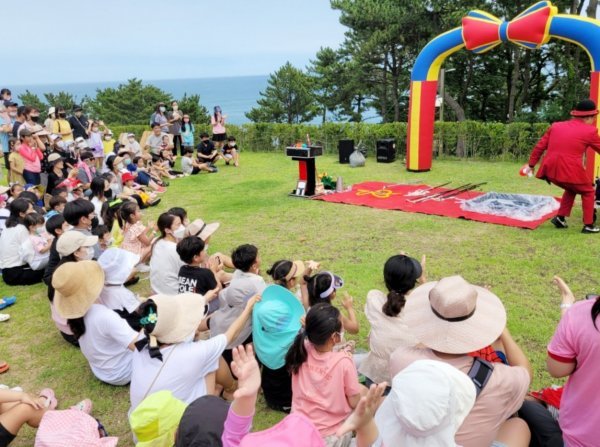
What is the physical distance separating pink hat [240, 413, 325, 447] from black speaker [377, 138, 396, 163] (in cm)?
1170

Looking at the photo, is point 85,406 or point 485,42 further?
point 485,42

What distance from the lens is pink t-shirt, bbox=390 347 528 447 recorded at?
6.39 feet

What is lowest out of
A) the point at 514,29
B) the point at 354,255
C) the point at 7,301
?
the point at 7,301

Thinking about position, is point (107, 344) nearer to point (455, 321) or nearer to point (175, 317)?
point (175, 317)

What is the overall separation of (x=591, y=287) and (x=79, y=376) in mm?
4829

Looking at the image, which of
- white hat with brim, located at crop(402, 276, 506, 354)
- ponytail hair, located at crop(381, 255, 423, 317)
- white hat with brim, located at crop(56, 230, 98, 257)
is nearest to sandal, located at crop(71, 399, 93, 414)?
white hat with brim, located at crop(56, 230, 98, 257)

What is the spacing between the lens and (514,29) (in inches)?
364

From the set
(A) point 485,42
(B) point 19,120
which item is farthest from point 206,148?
(A) point 485,42

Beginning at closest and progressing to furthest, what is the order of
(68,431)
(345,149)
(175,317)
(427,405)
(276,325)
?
(427,405), (68,431), (175,317), (276,325), (345,149)

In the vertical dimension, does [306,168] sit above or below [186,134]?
below

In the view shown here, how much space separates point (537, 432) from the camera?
2.32 meters

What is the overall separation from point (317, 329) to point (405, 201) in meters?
6.28

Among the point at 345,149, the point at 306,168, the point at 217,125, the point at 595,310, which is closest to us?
the point at 595,310

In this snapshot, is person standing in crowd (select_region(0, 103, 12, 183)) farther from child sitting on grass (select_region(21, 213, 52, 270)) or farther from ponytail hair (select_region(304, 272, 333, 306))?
ponytail hair (select_region(304, 272, 333, 306))
